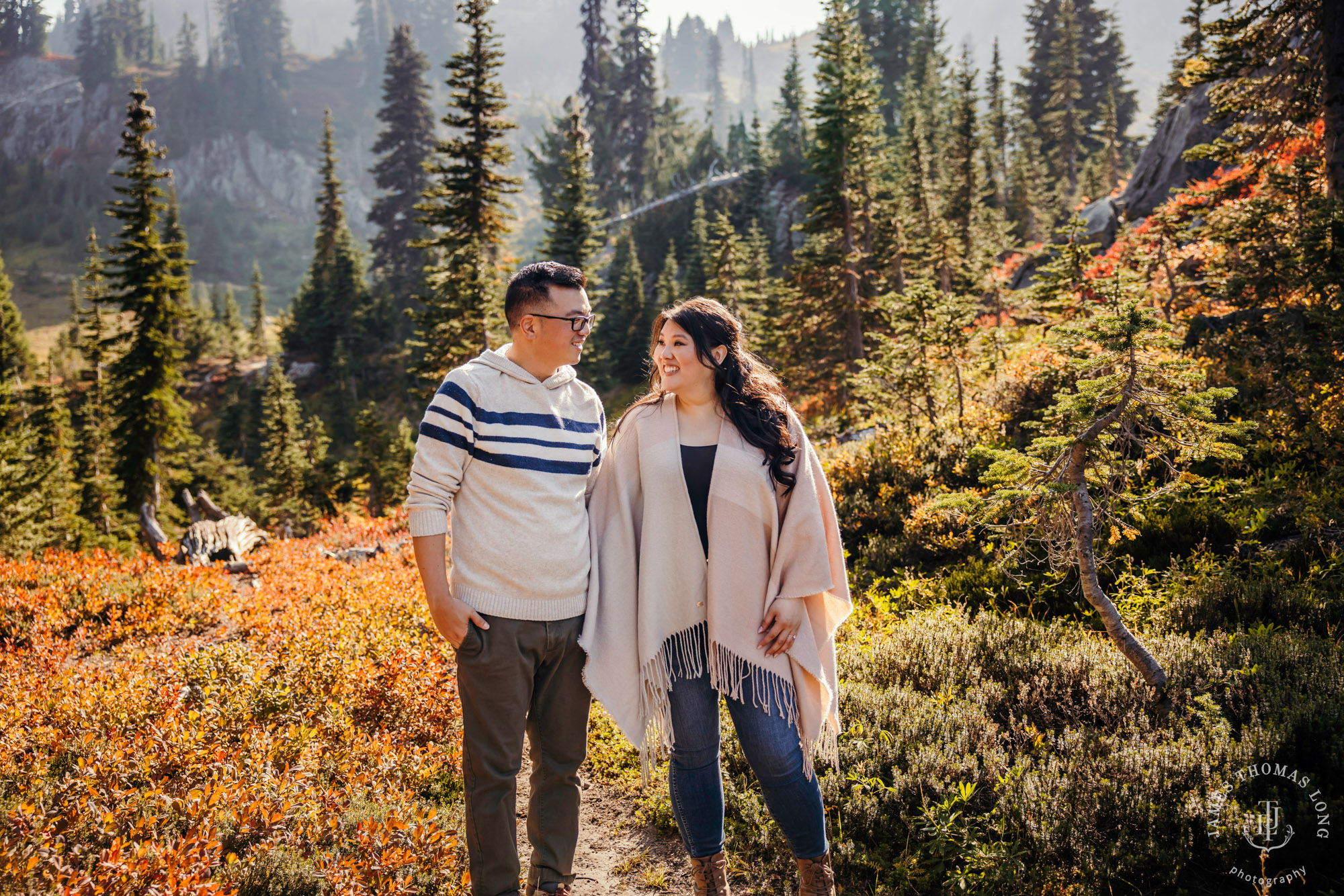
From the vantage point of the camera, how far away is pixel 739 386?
135 inches

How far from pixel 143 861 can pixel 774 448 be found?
12.1 feet

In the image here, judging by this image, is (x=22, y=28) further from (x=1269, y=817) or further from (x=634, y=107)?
(x=1269, y=817)

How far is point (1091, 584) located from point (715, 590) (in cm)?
274

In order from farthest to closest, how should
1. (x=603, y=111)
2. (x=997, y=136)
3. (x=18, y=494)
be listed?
(x=603, y=111) → (x=997, y=136) → (x=18, y=494)

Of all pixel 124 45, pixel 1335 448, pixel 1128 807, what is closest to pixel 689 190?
pixel 1335 448

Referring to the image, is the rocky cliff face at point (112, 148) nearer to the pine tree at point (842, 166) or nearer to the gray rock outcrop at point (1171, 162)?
the pine tree at point (842, 166)

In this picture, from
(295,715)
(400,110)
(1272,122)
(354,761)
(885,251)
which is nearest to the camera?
(354,761)

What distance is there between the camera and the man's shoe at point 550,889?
3324 millimetres

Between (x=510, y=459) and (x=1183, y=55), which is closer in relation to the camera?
(x=510, y=459)

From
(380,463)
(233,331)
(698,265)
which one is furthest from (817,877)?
(233,331)

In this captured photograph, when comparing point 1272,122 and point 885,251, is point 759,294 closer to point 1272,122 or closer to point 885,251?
point 885,251

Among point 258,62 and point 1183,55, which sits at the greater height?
point 258,62

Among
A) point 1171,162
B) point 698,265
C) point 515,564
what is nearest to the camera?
point 515,564

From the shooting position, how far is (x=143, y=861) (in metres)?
3.29
